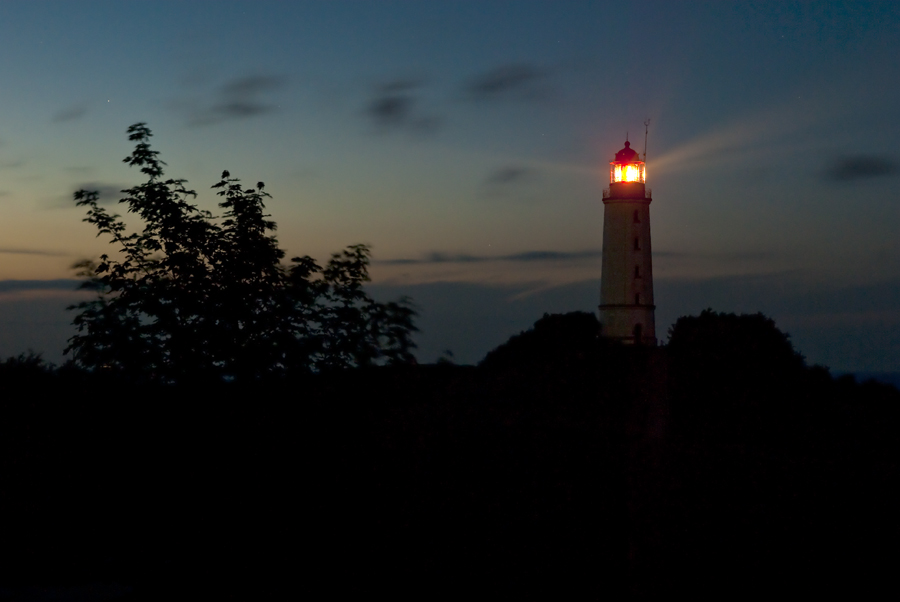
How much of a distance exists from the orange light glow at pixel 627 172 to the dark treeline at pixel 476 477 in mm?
29750

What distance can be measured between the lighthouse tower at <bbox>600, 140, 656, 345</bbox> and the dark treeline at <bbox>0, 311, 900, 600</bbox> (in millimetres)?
28325

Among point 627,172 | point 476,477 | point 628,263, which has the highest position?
point 627,172

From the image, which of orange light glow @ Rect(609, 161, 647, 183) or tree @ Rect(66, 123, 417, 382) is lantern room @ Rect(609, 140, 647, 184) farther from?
tree @ Rect(66, 123, 417, 382)

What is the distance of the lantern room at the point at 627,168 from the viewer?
4403 cm

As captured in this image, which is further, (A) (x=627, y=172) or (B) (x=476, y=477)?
(A) (x=627, y=172)

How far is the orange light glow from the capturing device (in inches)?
1732

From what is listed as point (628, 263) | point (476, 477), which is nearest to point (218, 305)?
point (476, 477)

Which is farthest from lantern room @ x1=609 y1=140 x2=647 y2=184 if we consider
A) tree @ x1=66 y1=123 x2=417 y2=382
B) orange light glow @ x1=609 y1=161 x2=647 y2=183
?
tree @ x1=66 y1=123 x2=417 y2=382

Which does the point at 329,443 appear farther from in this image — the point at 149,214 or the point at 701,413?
the point at 149,214

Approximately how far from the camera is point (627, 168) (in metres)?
44.1

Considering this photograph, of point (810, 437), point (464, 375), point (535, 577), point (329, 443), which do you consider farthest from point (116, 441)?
point (810, 437)

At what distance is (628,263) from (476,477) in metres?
33.5

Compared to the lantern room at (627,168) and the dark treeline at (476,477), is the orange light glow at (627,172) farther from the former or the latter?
the dark treeline at (476,477)

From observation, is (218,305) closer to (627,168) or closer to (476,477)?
(476,477)
